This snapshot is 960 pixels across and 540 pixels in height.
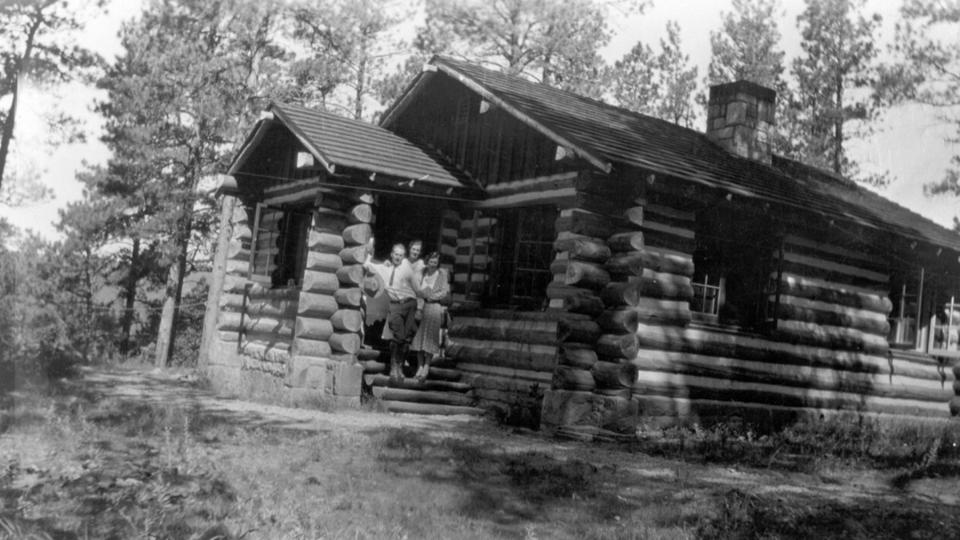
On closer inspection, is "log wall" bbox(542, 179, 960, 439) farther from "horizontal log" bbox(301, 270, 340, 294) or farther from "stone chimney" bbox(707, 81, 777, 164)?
"stone chimney" bbox(707, 81, 777, 164)

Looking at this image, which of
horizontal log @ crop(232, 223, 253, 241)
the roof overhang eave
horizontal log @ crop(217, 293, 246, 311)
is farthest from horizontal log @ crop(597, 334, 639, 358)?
horizontal log @ crop(232, 223, 253, 241)

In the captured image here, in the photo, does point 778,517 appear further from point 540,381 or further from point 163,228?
point 163,228

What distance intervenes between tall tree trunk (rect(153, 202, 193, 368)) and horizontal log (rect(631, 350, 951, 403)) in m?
15.3

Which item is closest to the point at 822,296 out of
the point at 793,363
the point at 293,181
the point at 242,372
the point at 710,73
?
the point at 793,363

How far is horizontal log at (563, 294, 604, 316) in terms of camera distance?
11.9 meters

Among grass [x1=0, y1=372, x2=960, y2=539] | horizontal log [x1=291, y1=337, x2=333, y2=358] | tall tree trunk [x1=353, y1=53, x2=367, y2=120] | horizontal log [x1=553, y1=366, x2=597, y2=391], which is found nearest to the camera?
grass [x1=0, y1=372, x2=960, y2=539]

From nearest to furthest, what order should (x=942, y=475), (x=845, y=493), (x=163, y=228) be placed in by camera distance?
(x=845, y=493) < (x=942, y=475) < (x=163, y=228)

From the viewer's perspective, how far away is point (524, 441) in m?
10.6

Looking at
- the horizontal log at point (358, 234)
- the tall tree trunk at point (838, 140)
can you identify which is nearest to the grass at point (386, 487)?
the horizontal log at point (358, 234)

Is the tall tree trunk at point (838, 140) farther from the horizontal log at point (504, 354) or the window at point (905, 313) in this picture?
the horizontal log at point (504, 354)

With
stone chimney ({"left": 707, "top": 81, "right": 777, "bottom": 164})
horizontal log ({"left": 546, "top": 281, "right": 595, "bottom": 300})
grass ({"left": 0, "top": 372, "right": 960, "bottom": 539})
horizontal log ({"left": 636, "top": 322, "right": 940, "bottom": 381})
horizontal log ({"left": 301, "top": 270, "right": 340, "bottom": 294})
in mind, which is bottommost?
grass ({"left": 0, "top": 372, "right": 960, "bottom": 539})

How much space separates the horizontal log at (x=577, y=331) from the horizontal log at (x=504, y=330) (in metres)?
0.82

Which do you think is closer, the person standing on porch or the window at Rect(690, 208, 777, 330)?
the person standing on porch

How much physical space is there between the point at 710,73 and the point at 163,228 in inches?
818
